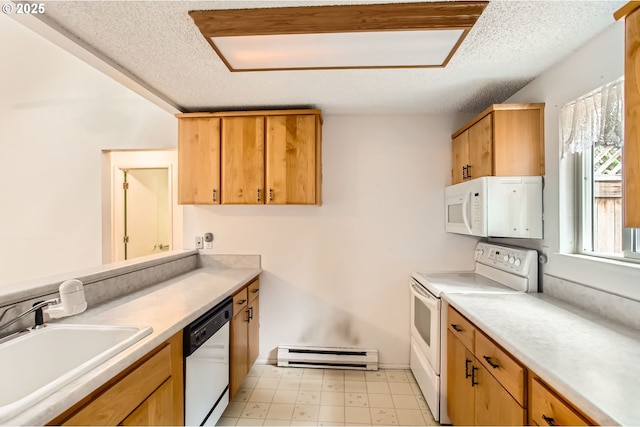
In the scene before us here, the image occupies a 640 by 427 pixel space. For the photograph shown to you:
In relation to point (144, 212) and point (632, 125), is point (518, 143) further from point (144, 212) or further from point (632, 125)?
point (144, 212)

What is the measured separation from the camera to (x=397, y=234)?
263 centimetres

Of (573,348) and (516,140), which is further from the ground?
(516,140)

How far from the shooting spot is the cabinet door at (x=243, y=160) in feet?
7.79

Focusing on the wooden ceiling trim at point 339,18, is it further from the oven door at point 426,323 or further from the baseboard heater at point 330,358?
the baseboard heater at point 330,358

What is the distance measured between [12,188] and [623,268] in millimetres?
5115

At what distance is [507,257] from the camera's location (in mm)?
2059

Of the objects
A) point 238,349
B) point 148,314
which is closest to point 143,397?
point 148,314

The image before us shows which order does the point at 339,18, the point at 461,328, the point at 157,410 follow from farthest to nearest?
the point at 461,328 < the point at 339,18 < the point at 157,410

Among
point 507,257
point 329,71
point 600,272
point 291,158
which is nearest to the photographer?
point 600,272

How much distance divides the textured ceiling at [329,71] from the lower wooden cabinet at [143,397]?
1512 mm

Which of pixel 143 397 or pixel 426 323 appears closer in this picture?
pixel 143 397

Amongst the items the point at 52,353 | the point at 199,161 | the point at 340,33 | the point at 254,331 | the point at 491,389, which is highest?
the point at 340,33

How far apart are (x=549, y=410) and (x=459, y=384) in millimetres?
806

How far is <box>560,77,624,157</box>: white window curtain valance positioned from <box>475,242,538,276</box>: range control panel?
665 millimetres
